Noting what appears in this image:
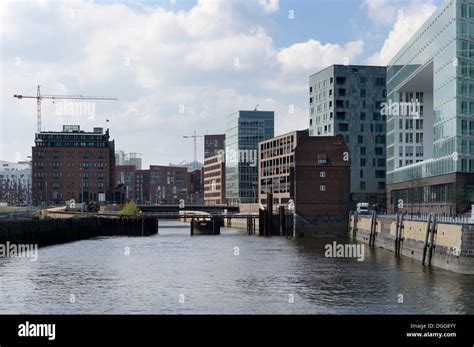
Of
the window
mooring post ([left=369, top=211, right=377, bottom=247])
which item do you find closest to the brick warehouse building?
mooring post ([left=369, top=211, right=377, bottom=247])

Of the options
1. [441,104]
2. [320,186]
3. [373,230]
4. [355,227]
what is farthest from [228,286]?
[320,186]

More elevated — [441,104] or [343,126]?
[343,126]

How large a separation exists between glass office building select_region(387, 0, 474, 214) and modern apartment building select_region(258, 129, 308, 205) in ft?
148

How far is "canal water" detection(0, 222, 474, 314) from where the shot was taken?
38.8 meters

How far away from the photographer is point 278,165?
18425 cm

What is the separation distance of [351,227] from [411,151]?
21.5m

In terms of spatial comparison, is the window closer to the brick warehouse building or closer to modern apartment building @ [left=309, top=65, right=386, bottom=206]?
modern apartment building @ [left=309, top=65, right=386, bottom=206]

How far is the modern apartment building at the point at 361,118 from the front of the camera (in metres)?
163

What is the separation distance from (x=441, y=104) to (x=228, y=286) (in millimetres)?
60821

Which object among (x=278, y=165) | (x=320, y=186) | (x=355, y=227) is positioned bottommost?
(x=355, y=227)

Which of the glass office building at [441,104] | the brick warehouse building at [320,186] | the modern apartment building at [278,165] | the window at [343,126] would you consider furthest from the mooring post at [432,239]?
the modern apartment building at [278,165]

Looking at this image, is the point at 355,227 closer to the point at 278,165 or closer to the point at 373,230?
the point at 373,230
